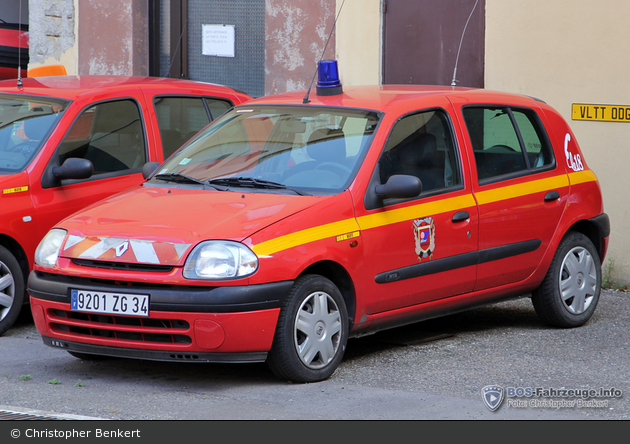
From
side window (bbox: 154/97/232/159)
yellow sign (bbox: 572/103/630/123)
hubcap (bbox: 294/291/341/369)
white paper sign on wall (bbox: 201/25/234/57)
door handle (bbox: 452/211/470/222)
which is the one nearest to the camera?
hubcap (bbox: 294/291/341/369)

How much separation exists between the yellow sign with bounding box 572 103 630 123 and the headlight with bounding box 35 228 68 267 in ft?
17.4

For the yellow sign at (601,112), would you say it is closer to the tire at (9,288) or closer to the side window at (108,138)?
the side window at (108,138)

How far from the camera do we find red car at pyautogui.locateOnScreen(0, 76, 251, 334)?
6.46m

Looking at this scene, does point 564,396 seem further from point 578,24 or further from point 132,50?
point 132,50

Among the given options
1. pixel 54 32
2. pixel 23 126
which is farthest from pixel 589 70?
pixel 54 32

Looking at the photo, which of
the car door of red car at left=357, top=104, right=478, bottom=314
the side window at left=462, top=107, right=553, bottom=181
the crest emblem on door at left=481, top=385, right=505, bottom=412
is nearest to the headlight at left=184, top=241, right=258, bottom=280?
the car door of red car at left=357, top=104, right=478, bottom=314

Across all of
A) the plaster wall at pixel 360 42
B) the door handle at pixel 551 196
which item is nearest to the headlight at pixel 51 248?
the door handle at pixel 551 196

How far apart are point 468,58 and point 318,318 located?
17.2 feet

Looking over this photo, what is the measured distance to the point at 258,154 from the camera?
5.82 m

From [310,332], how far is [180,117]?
316 centimetres

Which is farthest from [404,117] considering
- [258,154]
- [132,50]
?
[132,50]

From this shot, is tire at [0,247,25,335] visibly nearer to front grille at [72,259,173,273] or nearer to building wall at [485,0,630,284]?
front grille at [72,259,173,273]

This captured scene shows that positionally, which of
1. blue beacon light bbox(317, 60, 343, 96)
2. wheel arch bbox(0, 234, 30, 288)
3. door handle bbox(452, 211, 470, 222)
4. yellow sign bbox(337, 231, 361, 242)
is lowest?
wheel arch bbox(0, 234, 30, 288)

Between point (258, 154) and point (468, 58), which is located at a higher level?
point (468, 58)
